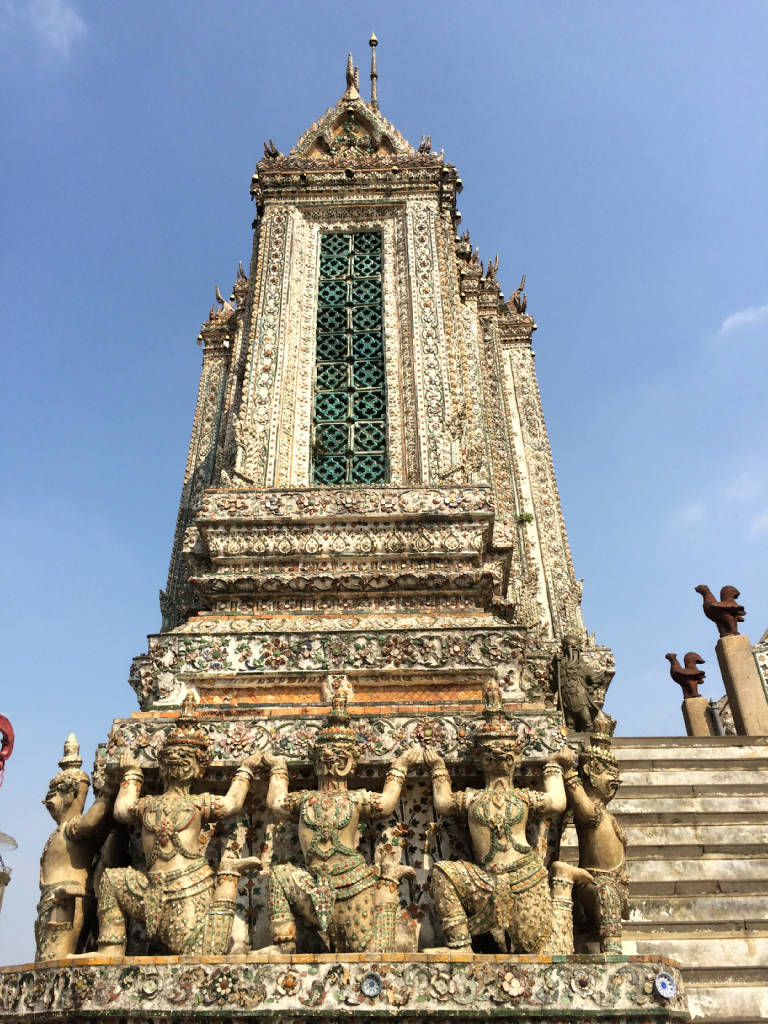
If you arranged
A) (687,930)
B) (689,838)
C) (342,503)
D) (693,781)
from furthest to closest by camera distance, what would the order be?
(693,781), (342,503), (689,838), (687,930)

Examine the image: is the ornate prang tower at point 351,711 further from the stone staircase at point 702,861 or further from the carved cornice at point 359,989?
the stone staircase at point 702,861

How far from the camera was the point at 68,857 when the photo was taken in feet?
20.4

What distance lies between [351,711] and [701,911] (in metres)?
3.52

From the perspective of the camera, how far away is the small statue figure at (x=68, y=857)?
600cm

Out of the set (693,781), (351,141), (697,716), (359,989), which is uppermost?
(351,141)

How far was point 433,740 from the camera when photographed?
6582 millimetres

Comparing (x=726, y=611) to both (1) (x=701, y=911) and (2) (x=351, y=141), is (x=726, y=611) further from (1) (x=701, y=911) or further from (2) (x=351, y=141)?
(2) (x=351, y=141)

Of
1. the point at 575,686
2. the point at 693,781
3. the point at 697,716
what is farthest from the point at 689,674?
the point at 693,781

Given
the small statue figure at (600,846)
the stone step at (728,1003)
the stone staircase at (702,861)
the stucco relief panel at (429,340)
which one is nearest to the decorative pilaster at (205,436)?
the stucco relief panel at (429,340)

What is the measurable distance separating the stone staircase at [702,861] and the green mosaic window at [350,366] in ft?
13.8

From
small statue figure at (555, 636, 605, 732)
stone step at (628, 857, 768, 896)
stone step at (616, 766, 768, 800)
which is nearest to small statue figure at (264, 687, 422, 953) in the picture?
stone step at (628, 857, 768, 896)

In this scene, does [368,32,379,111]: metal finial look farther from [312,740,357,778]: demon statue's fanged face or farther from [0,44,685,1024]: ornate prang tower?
[312,740,357,778]: demon statue's fanged face

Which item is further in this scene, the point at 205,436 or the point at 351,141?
the point at 205,436

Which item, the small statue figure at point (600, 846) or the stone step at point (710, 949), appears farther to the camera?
the stone step at point (710, 949)
